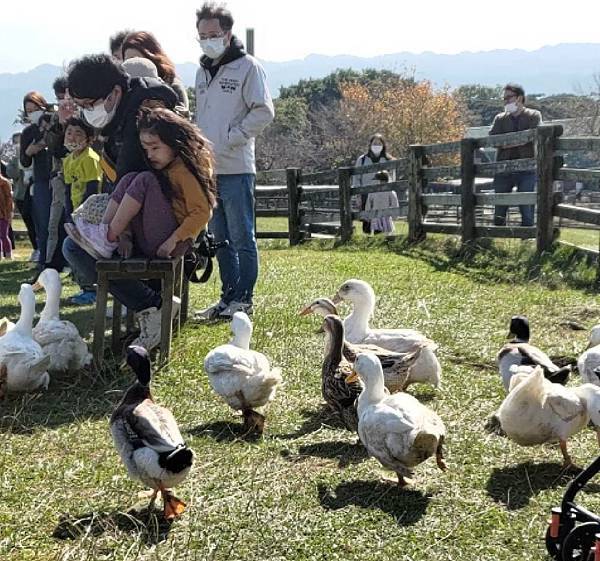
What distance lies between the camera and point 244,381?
4.42 m

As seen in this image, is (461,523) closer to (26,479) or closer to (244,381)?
(244,381)

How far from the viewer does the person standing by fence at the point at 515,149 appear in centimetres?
1084

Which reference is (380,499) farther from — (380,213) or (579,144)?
(380,213)

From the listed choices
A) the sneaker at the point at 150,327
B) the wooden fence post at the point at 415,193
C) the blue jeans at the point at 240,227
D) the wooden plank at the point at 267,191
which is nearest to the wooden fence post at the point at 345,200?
the wooden fence post at the point at 415,193

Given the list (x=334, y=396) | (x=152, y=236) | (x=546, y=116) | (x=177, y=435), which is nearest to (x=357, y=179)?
(x=152, y=236)

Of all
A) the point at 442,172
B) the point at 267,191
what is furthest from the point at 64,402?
the point at 267,191

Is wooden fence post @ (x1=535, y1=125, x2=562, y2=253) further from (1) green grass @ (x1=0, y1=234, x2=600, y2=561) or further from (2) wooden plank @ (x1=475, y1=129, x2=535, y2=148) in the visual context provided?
(1) green grass @ (x1=0, y1=234, x2=600, y2=561)

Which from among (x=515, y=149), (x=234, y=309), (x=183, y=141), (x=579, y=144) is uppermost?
(x=183, y=141)

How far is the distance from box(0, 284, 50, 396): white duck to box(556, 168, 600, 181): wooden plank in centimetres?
597

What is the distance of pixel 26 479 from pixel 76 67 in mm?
2760

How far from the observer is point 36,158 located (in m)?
10.2

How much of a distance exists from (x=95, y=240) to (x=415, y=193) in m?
7.83

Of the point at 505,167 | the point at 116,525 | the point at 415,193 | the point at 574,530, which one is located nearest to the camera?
the point at 574,530

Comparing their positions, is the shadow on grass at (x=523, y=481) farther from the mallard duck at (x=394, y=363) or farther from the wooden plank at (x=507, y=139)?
the wooden plank at (x=507, y=139)
